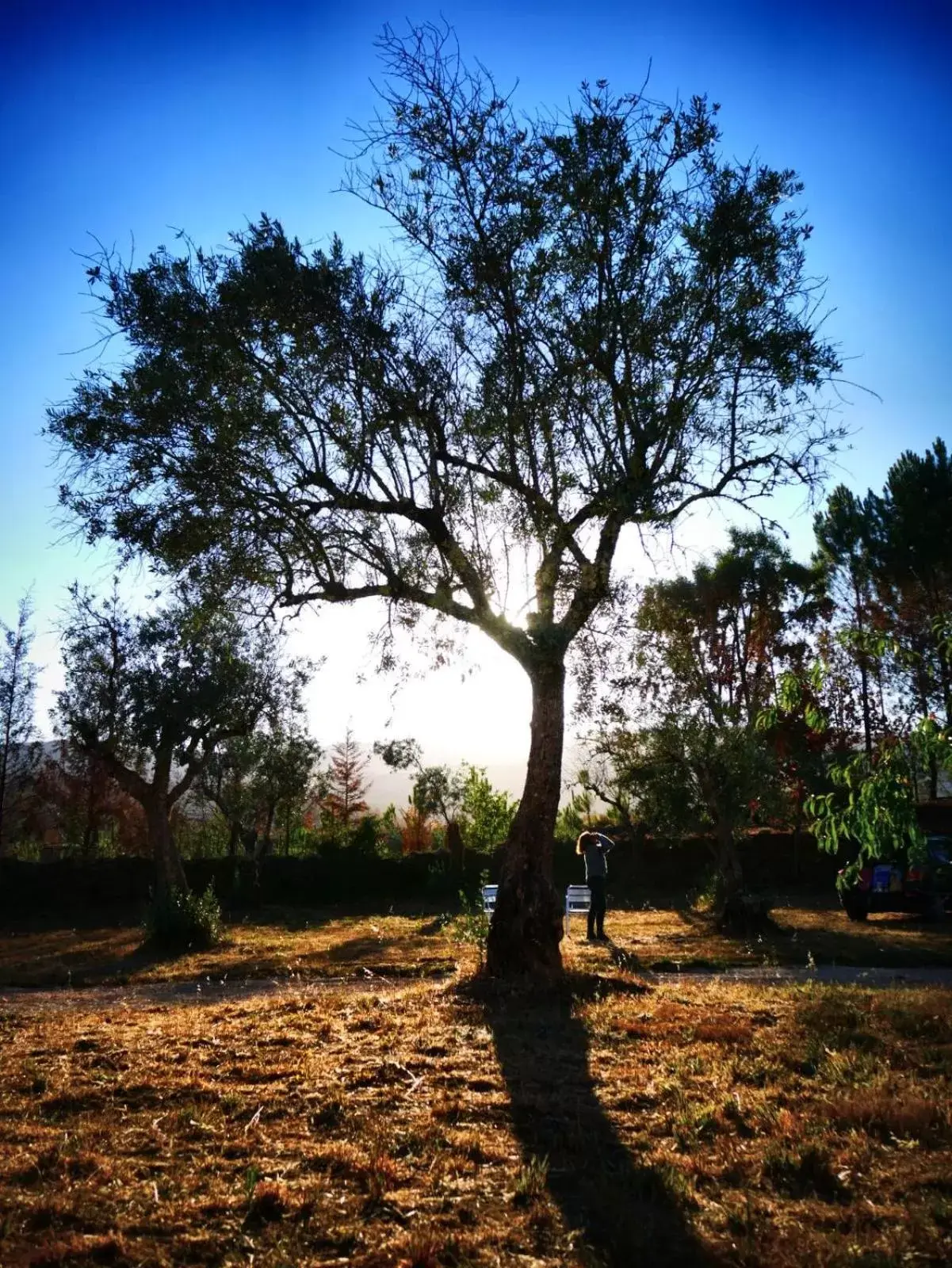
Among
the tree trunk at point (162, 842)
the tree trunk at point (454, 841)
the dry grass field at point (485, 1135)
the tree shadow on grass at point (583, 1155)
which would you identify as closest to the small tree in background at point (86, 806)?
A: the tree trunk at point (162, 842)

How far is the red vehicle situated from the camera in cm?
Result: 1947

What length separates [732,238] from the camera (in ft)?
33.9

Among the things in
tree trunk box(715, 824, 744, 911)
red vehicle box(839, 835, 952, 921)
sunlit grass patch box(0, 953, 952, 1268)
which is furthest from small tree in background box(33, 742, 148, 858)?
sunlit grass patch box(0, 953, 952, 1268)

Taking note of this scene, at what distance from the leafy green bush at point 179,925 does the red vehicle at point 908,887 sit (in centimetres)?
1306

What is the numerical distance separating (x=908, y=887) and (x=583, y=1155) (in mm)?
17646

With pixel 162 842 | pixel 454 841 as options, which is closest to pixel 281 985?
pixel 162 842

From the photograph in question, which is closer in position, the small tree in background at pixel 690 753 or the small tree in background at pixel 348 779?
the small tree in background at pixel 690 753

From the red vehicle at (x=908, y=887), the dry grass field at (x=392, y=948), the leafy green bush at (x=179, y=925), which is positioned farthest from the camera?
the red vehicle at (x=908, y=887)

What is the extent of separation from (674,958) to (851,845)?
16.1 m

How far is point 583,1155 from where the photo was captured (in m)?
4.77

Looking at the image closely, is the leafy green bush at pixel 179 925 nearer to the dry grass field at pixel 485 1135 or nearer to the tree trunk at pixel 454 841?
the dry grass field at pixel 485 1135

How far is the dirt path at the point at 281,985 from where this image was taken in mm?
10914

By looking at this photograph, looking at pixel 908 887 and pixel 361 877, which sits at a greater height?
pixel 908 887

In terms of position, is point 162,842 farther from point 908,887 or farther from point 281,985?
point 908,887
